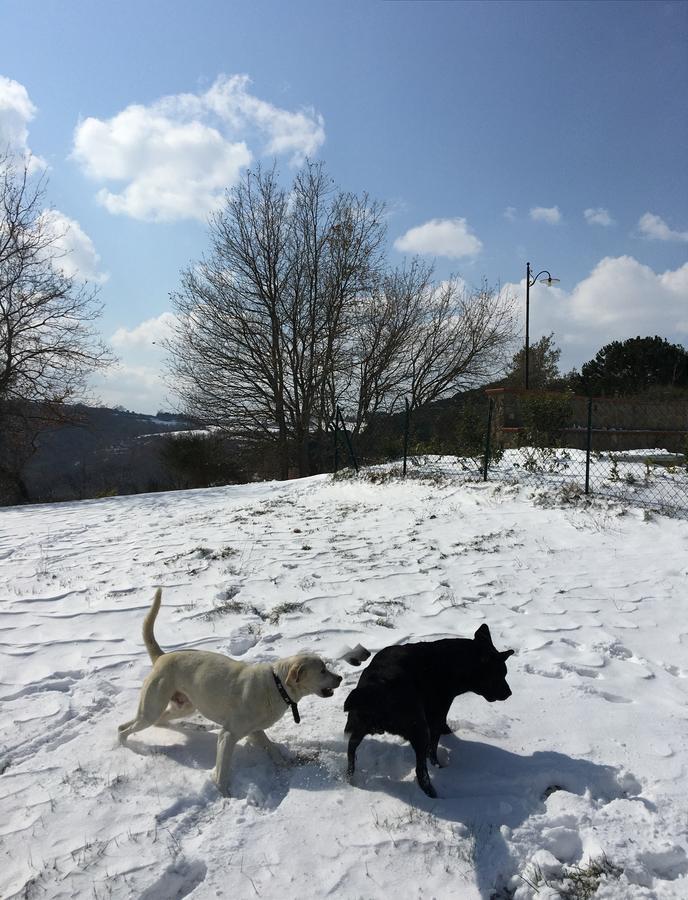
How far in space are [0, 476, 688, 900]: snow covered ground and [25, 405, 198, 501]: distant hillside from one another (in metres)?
16.4

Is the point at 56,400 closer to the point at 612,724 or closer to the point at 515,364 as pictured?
the point at 612,724

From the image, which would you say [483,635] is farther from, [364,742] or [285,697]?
[285,697]

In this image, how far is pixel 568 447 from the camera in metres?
12.4

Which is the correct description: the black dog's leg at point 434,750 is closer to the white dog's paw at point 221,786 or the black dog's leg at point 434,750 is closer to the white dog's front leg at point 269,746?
the white dog's front leg at point 269,746

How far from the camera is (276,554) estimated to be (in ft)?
23.3

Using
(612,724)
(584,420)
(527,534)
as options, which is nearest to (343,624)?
(612,724)

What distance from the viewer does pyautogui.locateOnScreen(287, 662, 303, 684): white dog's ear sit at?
2881 mm

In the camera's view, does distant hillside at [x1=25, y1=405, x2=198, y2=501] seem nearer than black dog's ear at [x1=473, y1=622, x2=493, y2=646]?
No

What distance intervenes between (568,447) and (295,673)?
1098 cm

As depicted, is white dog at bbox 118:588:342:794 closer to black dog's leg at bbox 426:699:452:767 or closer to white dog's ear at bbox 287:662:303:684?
white dog's ear at bbox 287:662:303:684

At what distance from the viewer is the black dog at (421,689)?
274 centimetres

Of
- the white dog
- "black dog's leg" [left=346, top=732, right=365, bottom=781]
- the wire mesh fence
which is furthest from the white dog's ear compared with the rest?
the wire mesh fence

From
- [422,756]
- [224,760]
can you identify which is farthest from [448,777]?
[224,760]

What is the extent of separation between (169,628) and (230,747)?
7.20 ft
